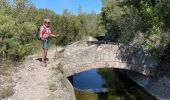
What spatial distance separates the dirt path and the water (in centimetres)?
586

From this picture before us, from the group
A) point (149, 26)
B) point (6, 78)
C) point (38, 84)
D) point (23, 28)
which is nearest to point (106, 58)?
point (149, 26)

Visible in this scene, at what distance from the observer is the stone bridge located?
93.3 ft

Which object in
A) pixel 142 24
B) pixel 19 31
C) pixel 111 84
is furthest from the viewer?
pixel 111 84

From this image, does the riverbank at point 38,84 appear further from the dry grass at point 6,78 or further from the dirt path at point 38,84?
the dry grass at point 6,78

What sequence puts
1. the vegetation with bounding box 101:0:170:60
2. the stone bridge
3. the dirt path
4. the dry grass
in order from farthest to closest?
the vegetation with bounding box 101:0:170:60
the stone bridge
the dry grass
the dirt path

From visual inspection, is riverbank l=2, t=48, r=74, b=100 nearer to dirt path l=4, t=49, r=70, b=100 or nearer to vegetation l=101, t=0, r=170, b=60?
dirt path l=4, t=49, r=70, b=100

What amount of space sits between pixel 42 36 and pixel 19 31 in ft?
29.4

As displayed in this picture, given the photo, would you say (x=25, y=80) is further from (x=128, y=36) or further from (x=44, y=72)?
(x=128, y=36)

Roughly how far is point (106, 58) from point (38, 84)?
1008 cm

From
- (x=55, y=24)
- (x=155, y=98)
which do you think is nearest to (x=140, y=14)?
(x=155, y=98)

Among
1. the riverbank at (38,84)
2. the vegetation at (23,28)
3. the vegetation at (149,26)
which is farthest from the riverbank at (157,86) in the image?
the vegetation at (23,28)

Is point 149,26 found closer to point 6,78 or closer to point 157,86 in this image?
point 157,86

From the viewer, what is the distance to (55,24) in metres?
55.4

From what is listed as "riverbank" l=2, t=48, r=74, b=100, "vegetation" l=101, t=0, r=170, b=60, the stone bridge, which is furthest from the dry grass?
"vegetation" l=101, t=0, r=170, b=60
